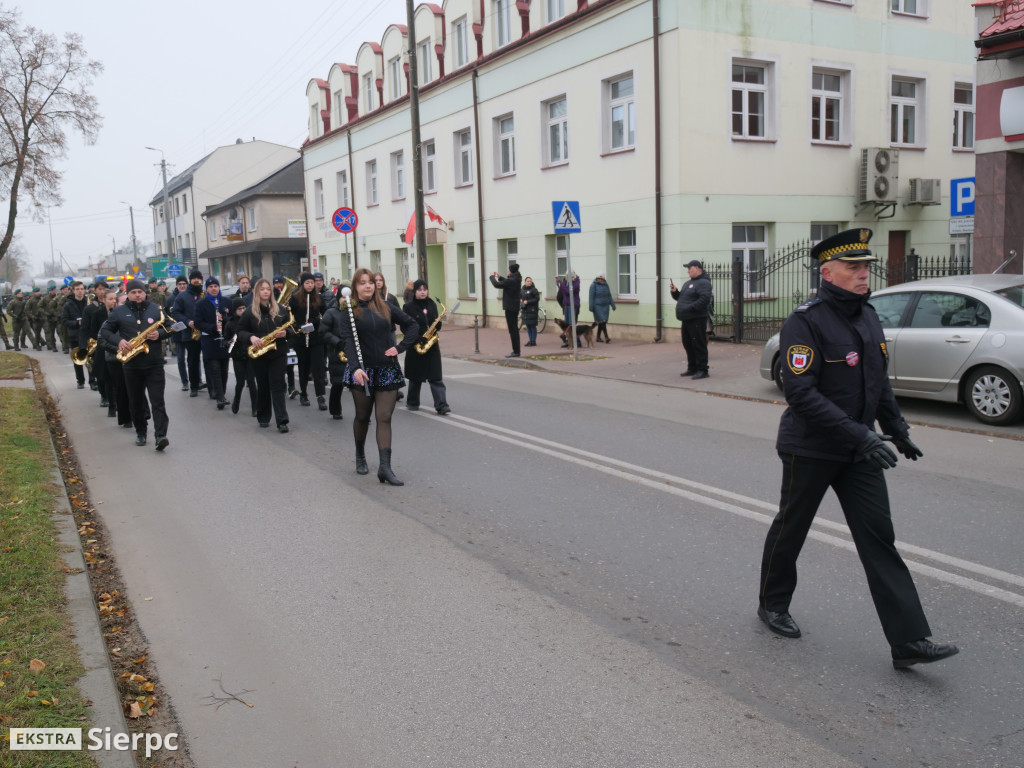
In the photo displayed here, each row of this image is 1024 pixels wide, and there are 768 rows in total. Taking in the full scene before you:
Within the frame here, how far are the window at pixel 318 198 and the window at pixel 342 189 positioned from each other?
2321 millimetres

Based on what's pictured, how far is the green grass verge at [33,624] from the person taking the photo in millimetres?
3502

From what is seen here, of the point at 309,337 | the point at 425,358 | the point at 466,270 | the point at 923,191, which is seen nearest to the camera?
the point at 425,358

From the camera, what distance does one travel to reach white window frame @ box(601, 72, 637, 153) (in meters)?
20.5

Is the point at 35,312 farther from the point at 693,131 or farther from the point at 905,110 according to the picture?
the point at 905,110

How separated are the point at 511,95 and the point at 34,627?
2249cm

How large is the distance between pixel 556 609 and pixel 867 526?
67.4 inches

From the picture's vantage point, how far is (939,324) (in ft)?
33.6

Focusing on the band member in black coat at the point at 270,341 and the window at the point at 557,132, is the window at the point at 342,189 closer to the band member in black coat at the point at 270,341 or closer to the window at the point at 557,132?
the window at the point at 557,132

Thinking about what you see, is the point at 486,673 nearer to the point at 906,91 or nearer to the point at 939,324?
the point at 939,324

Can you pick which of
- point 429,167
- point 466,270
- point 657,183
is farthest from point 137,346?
point 429,167

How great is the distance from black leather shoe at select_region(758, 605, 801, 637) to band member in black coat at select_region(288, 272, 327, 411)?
8.95m

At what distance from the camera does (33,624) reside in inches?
176

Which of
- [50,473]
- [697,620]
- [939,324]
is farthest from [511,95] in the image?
[697,620]

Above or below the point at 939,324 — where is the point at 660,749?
below
